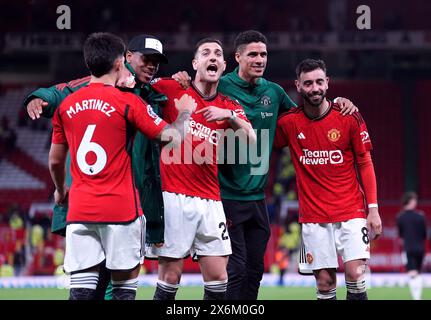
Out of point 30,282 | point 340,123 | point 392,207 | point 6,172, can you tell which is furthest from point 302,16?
point 340,123

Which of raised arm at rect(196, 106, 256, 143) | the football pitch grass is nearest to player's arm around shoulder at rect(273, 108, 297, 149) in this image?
raised arm at rect(196, 106, 256, 143)

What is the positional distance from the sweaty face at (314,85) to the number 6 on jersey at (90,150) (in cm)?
238

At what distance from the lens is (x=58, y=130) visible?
5.67 meters

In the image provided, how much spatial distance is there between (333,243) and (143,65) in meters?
2.21

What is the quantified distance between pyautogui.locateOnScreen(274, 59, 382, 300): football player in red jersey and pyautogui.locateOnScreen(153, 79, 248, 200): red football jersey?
2.73 ft

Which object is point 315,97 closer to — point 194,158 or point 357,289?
point 194,158

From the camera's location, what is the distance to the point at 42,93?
623 centimetres

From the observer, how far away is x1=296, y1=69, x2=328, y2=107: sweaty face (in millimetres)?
7156

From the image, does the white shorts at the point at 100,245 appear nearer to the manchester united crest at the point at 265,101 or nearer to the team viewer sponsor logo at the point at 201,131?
the team viewer sponsor logo at the point at 201,131

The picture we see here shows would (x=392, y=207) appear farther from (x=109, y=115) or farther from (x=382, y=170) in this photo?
(x=109, y=115)

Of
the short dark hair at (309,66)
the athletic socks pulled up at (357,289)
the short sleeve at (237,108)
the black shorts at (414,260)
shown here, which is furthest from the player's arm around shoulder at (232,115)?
the black shorts at (414,260)

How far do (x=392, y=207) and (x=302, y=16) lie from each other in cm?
768

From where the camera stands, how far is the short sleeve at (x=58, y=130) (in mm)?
5607
